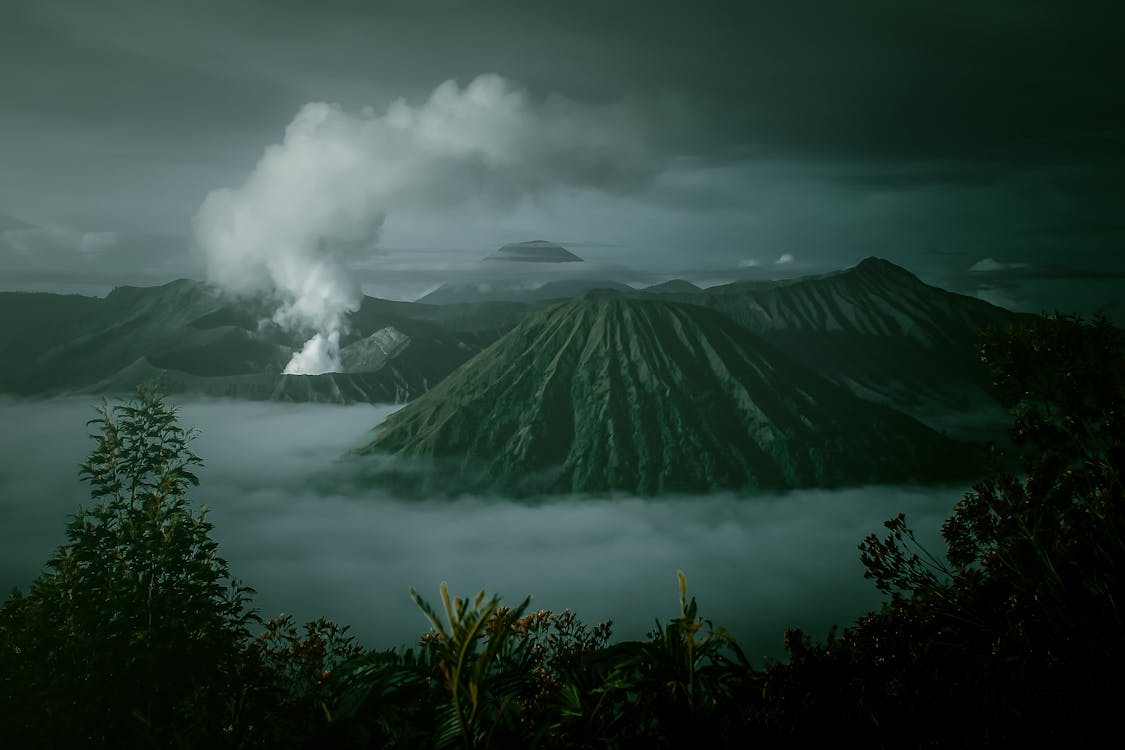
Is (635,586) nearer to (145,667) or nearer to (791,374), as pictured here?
(791,374)

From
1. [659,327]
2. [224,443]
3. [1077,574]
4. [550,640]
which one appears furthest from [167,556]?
[224,443]

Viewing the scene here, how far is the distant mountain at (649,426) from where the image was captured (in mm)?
146500

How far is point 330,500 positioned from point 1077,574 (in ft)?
547

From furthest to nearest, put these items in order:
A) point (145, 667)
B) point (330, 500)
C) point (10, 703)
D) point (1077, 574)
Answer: point (330, 500) < point (145, 667) < point (10, 703) < point (1077, 574)

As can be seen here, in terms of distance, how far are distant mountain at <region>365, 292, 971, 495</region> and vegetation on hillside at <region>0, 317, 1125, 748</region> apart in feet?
445

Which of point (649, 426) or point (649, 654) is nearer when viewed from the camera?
point (649, 654)

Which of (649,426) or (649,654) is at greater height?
(649,654)

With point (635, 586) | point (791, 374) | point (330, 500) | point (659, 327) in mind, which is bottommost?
point (635, 586)

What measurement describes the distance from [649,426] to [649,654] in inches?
5884

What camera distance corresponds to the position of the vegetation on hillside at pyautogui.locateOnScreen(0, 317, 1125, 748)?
349 centimetres

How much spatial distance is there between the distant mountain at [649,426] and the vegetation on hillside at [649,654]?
13569 centimetres

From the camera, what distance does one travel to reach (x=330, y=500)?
518ft

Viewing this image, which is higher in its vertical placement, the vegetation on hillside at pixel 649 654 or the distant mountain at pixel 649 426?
the vegetation on hillside at pixel 649 654

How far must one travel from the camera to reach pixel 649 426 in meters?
151
